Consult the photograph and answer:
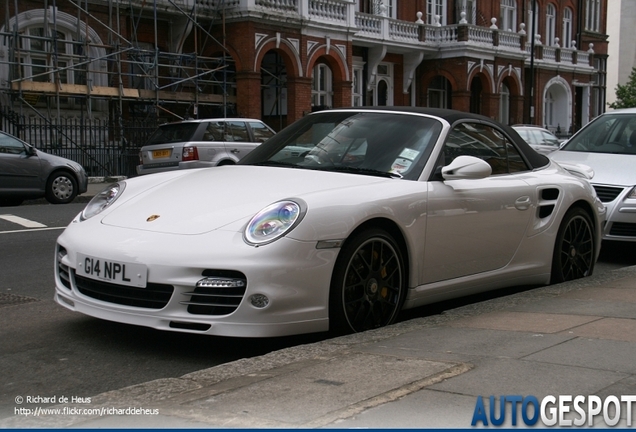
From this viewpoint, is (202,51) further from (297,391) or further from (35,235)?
(297,391)

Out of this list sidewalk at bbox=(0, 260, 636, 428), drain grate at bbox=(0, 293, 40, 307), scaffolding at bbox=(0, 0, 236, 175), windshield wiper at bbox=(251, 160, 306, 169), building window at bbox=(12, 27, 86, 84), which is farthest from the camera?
building window at bbox=(12, 27, 86, 84)

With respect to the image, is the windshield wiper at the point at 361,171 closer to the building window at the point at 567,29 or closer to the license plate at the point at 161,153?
the license plate at the point at 161,153

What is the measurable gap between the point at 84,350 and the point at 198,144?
1441cm

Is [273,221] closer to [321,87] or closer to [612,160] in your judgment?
[612,160]

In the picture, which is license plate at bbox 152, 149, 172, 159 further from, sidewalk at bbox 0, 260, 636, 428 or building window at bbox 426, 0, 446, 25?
building window at bbox 426, 0, 446, 25

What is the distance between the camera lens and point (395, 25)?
118ft

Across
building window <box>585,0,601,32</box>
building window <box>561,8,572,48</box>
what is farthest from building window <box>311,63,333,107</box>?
building window <box>585,0,601,32</box>

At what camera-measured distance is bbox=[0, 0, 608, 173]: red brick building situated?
2416 centimetres

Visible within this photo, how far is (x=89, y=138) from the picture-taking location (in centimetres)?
2486

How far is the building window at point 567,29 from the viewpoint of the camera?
162 ft

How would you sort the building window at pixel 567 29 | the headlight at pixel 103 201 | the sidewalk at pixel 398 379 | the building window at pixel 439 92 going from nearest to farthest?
the sidewalk at pixel 398 379, the headlight at pixel 103 201, the building window at pixel 439 92, the building window at pixel 567 29

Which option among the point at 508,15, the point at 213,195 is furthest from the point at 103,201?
the point at 508,15

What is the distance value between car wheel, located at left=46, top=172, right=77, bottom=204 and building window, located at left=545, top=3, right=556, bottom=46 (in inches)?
1426

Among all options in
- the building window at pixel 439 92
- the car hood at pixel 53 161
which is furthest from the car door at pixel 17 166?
the building window at pixel 439 92
